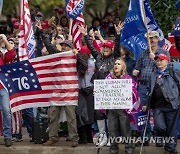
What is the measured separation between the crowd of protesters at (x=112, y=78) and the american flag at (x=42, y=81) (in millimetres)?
146

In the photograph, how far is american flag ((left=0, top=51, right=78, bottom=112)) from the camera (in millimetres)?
13656

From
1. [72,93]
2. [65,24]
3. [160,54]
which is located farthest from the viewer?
[65,24]

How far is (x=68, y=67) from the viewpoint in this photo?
13.7 m

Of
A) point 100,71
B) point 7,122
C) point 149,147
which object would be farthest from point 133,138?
point 7,122

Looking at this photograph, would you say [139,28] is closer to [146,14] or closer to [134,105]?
[146,14]

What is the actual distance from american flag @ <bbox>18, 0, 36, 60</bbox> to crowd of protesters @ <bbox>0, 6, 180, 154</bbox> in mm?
244

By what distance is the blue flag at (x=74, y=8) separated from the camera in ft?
48.5

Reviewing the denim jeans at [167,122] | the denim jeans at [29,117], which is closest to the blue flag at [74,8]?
the denim jeans at [29,117]

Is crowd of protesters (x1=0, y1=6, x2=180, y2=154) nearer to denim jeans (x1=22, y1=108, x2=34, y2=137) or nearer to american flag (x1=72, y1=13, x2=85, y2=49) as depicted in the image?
denim jeans (x1=22, y1=108, x2=34, y2=137)

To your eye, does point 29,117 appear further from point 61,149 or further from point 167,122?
point 167,122

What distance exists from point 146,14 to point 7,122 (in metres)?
3.37

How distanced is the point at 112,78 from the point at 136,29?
1.48 metres

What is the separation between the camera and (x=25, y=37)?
47.3ft

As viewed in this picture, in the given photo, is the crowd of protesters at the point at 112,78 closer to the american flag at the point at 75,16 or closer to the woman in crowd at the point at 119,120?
the woman in crowd at the point at 119,120
